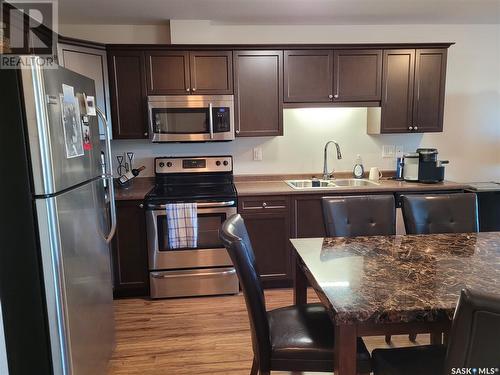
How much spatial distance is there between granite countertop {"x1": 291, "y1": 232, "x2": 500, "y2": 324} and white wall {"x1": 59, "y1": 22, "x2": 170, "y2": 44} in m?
2.60

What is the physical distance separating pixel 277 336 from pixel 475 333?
88 cm

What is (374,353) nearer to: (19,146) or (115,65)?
(19,146)

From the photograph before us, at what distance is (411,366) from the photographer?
55.9 inches

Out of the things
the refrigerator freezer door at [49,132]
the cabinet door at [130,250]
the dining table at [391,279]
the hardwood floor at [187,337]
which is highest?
the refrigerator freezer door at [49,132]

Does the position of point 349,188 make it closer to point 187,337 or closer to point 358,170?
point 358,170

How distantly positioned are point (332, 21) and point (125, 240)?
2.79 m

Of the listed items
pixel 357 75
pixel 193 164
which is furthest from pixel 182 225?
pixel 357 75

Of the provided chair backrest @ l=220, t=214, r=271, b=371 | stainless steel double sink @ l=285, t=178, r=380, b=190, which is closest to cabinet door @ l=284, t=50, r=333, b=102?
stainless steel double sink @ l=285, t=178, r=380, b=190

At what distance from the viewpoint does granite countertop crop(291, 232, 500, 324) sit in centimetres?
124

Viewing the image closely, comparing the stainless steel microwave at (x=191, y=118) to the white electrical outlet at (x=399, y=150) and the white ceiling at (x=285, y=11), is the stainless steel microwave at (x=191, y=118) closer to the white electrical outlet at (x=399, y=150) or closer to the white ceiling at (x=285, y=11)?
the white ceiling at (x=285, y=11)

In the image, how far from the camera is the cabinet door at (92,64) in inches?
111

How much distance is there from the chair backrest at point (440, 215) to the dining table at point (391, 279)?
0.56ft

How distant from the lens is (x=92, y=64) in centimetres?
304

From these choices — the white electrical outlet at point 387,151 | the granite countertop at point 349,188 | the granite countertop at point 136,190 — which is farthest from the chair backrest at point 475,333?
the white electrical outlet at point 387,151
